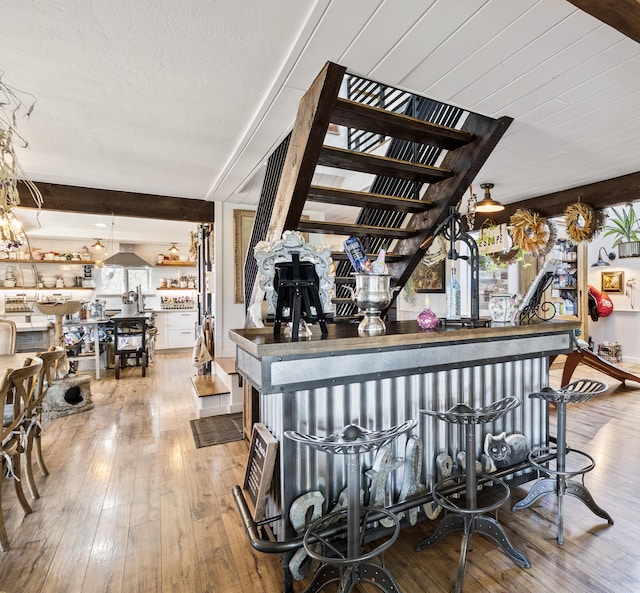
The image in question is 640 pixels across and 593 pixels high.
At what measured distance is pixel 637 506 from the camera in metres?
2.26

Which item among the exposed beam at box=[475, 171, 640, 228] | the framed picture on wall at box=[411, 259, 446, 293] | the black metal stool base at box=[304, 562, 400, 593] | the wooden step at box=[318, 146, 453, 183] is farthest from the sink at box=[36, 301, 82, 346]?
the exposed beam at box=[475, 171, 640, 228]

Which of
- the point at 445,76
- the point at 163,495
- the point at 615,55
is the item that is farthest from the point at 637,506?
the point at 163,495

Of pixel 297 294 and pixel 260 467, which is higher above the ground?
pixel 297 294

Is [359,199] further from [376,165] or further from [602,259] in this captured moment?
[602,259]

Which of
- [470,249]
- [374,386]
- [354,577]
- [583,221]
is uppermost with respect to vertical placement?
[583,221]

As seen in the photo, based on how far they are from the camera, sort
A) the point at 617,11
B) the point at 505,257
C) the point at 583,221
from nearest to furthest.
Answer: the point at 617,11, the point at 583,221, the point at 505,257

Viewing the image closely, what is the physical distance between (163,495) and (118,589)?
811 mm

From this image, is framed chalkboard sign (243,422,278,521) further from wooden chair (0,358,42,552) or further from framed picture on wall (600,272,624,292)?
framed picture on wall (600,272,624,292)

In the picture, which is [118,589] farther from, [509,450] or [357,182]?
[357,182]

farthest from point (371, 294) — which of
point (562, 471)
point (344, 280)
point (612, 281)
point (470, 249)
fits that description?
point (612, 281)

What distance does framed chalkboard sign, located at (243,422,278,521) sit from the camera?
5.71ft

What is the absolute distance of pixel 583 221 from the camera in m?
3.98

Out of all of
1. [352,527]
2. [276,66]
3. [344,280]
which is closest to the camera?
[352,527]

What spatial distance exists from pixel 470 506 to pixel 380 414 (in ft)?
1.94
